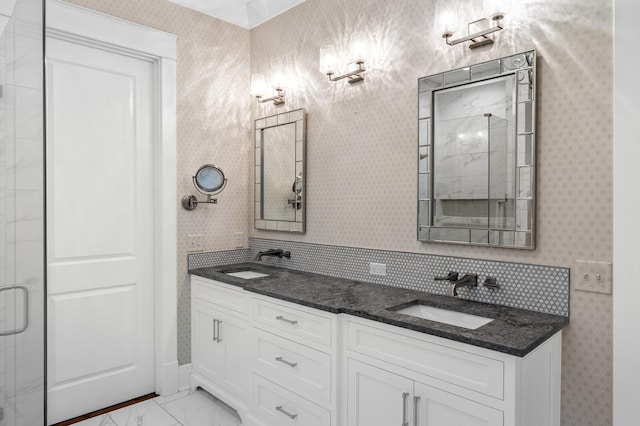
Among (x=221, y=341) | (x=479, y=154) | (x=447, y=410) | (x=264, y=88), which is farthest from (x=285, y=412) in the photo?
(x=264, y=88)

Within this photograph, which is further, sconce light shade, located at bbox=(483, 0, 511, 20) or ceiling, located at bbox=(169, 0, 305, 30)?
ceiling, located at bbox=(169, 0, 305, 30)

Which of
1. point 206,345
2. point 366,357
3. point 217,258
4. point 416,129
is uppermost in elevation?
point 416,129

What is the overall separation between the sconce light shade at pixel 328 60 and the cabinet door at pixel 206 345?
1.75 metres

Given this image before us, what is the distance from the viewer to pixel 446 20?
2043mm

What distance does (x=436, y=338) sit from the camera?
1592mm

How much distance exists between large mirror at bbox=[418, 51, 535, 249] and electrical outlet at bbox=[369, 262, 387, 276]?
32 centimetres

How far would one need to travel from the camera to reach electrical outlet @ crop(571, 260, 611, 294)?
166 cm

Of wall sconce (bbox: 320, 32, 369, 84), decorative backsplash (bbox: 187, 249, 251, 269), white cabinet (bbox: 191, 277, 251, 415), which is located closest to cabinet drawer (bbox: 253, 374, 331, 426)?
white cabinet (bbox: 191, 277, 251, 415)

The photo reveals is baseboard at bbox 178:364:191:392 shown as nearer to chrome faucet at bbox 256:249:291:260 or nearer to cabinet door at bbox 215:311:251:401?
cabinet door at bbox 215:311:251:401

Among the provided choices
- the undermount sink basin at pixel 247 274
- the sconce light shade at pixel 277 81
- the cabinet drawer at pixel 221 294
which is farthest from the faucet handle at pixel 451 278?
the sconce light shade at pixel 277 81

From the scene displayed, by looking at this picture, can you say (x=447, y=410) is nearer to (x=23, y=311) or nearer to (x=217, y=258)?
(x=23, y=311)

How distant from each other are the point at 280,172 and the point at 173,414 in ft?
5.81

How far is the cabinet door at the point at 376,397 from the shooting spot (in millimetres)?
1688

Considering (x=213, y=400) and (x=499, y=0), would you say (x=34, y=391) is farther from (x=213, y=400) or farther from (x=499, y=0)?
(x=499, y=0)
